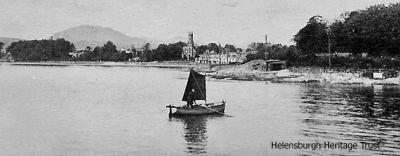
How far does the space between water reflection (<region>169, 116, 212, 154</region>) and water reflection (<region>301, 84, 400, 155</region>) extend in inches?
289

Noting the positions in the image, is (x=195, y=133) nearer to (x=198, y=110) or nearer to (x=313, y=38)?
(x=198, y=110)

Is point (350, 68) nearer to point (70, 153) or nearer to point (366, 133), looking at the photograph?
point (366, 133)

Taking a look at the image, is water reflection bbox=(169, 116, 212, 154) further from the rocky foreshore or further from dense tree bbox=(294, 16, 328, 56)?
dense tree bbox=(294, 16, 328, 56)

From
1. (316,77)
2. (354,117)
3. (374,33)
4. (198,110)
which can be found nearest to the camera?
(354,117)

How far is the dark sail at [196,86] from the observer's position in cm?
4703

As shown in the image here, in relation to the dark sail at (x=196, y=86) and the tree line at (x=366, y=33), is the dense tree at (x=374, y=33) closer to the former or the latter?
the tree line at (x=366, y=33)

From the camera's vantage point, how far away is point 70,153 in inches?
1277

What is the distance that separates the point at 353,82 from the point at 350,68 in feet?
43.8

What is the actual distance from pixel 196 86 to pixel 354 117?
13.6m

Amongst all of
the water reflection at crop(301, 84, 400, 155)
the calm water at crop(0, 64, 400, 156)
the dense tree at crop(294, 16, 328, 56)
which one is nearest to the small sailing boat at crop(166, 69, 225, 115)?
the calm water at crop(0, 64, 400, 156)

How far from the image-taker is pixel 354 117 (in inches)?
1836

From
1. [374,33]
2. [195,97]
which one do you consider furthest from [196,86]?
[374,33]

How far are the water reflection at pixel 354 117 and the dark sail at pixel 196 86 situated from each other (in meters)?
9.16

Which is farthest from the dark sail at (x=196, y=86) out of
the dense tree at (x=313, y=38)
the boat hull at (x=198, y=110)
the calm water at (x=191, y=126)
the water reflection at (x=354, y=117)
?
the dense tree at (x=313, y=38)
